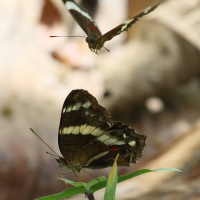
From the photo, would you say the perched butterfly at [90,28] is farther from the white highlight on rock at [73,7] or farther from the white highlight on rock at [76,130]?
the white highlight on rock at [76,130]

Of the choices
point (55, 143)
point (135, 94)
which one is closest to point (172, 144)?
point (135, 94)

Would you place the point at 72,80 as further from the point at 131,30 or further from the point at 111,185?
the point at 111,185

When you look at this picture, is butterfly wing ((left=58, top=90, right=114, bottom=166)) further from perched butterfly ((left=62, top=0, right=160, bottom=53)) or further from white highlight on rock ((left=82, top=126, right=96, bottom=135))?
perched butterfly ((left=62, top=0, right=160, bottom=53))

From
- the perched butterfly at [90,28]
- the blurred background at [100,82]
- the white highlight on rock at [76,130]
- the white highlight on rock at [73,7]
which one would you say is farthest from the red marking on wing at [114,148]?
the blurred background at [100,82]

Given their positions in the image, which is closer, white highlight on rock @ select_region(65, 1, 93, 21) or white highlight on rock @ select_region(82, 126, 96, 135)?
white highlight on rock @ select_region(82, 126, 96, 135)

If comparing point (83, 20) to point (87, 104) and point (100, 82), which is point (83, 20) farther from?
point (100, 82)

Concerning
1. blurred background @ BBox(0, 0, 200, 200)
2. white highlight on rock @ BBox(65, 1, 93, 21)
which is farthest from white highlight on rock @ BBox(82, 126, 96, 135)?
blurred background @ BBox(0, 0, 200, 200)

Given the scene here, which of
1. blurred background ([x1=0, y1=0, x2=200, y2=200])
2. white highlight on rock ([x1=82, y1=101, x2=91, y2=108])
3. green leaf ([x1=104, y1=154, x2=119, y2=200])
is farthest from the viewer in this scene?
blurred background ([x1=0, y1=0, x2=200, y2=200])
